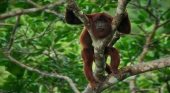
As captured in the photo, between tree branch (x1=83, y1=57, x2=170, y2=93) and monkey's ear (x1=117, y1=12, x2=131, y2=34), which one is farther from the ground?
monkey's ear (x1=117, y1=12, x2=131, y2=34)

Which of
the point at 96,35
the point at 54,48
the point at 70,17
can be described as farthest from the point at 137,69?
the point at 54,48

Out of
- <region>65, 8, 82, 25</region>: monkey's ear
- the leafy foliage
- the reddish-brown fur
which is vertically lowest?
the leafy foliage

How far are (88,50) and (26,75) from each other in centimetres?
225

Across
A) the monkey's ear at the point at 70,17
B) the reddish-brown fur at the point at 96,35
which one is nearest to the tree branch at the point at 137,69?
the reddish-brown fur at the point at 96,35

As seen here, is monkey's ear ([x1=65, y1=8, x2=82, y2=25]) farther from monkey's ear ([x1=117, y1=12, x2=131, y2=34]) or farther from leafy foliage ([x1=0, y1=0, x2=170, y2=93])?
leafy foliage ([x1=0, y1=0, x2=170, y2=93])

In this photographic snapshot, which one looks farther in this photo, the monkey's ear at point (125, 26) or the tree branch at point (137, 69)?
the monkey's ear at point (125, 26)

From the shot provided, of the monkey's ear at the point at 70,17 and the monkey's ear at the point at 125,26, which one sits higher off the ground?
the monkey's ear at the point at 70,17

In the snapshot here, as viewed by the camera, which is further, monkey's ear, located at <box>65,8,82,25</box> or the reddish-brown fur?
the reddish-brown fur

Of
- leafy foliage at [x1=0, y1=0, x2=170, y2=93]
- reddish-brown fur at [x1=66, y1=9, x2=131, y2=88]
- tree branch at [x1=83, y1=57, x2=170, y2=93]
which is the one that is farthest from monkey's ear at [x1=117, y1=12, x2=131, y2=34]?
leafy foliage at [x1=0, y1=0, x2=170, y2=93]

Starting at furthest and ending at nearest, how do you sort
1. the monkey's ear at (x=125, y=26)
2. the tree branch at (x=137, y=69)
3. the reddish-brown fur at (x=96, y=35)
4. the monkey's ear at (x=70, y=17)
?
the monkey's ear at (x=125, y=26) < the reddish-brown fur at (x=96, y=35) < the monkey's ear at (x=70, y=17) < the tree branch at (x=137, y=69)

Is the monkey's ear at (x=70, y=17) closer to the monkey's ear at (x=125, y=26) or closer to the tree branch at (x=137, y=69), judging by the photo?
the monkey's ear at (x=125, y=26)

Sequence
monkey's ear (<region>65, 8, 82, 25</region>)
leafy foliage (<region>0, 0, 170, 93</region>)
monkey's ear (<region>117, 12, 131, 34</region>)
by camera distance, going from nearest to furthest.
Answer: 1. monkey's ear (<region>65, 8, 82, 25</region>)
2. monkey's ear (<region>117, 12, 131, 34</region>)
3. leafy foliage (<region>0, 0, 170, 93</region>)

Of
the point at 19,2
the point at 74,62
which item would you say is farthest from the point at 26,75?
the point at 19,2

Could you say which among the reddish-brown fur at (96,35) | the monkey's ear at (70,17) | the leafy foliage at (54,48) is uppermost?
the monkey's ear at (70,17)
